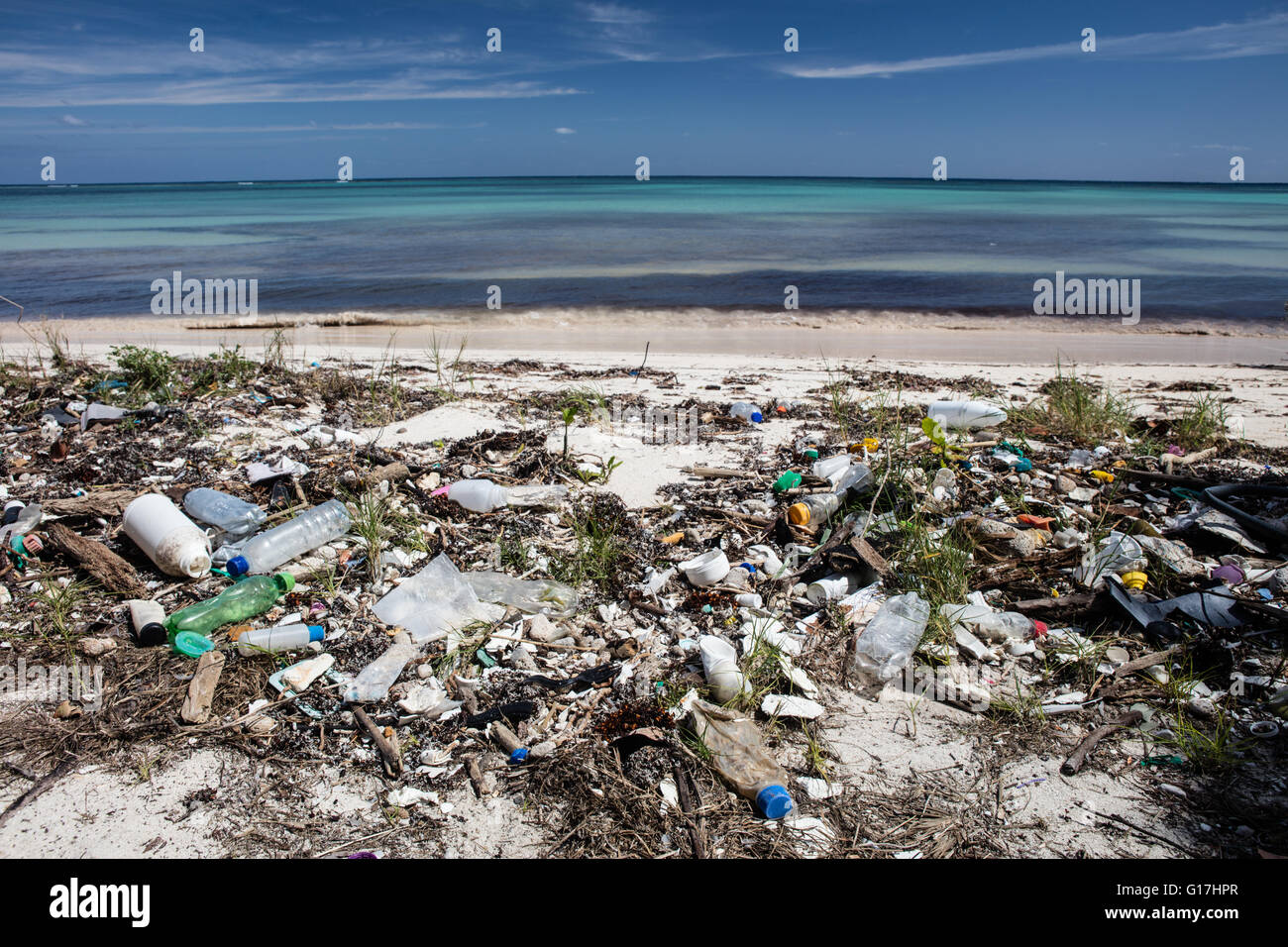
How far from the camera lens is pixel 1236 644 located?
7.13ft

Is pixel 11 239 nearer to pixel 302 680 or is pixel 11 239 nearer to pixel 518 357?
pixel 518 357

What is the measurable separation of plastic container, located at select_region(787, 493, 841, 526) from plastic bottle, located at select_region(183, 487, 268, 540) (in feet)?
7.54

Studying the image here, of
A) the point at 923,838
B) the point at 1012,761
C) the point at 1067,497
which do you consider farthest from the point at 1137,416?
the point at 923,838

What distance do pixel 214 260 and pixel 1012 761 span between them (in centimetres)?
1825

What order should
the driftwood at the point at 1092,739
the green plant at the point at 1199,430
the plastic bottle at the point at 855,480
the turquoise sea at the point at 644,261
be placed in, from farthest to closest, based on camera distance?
the turquoise sea at the point at 644,261
the green plant at the point at 1199,430
the plastic bottle at the point at 855,480
the driftwood at the point at 1092,739

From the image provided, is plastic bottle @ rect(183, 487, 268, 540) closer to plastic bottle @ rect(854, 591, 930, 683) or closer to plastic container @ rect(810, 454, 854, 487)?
plastic bottle @ rect(854, 591, 930, 683)

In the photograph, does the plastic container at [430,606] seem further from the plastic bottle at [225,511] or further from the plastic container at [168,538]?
the plastic bottle at [225,511]

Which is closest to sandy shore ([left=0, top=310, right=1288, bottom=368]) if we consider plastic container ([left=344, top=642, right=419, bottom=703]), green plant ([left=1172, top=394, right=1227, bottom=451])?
green plant ([left=1172, top=394, right=1227, bottom=451])

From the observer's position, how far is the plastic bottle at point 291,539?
2.66 metres

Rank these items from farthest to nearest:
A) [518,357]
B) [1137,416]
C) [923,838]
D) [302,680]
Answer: [518,357]
[1137,416]
[302,680]
[923,838]

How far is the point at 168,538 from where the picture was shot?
2619 mm

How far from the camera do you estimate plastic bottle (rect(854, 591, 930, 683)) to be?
2160mm

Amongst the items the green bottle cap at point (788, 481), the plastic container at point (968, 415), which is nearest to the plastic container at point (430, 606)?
the green bottle cap at point (788, 481)

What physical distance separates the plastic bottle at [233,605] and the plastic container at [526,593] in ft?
2.18
